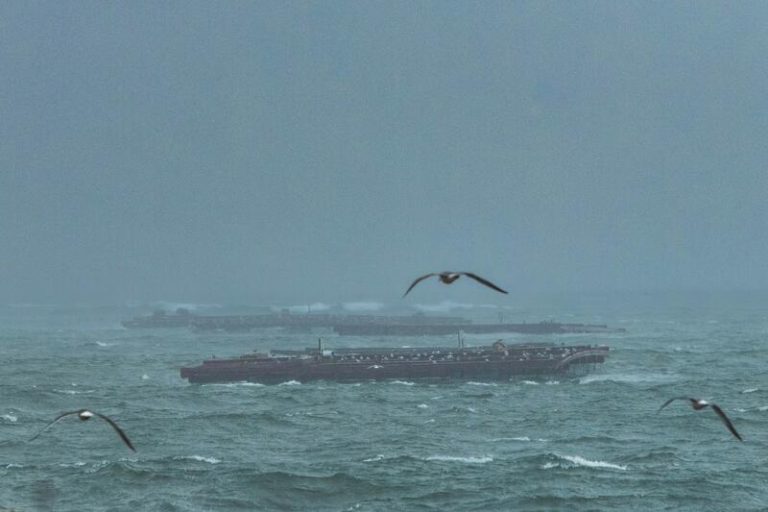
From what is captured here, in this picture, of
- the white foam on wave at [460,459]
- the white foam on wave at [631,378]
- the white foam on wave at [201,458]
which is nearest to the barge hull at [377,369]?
the white foam on wave at [631,378]

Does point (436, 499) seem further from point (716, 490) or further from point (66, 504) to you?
point (66, 504)

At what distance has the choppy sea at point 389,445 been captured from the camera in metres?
68.1

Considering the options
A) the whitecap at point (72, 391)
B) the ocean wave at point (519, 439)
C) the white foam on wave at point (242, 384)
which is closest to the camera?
the ocean wave at point (519, 439)

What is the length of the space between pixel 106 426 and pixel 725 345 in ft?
390

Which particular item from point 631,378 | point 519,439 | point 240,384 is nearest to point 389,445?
point 519,439

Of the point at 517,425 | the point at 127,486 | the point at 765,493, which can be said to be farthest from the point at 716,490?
the point at 127,486

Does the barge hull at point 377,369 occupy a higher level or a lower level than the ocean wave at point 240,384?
higher

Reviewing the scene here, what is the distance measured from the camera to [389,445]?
278ft

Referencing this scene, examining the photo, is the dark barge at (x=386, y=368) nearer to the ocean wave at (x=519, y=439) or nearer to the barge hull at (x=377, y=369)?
the barge hull at (x=377, y=369)

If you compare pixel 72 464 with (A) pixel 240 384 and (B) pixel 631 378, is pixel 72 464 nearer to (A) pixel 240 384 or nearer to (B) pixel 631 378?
(A) pixel 240 384

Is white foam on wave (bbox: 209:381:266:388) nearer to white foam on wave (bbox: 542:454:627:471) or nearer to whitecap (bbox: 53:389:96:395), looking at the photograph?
whitecap (bbox: 53:389:96:395)

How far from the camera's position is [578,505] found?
65688mm

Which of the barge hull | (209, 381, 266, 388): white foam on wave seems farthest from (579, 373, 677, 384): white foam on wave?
(209, 381, 266, 388): white foam on wave

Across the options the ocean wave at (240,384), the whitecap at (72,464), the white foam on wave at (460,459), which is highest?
the ocean wave at (240,384)
